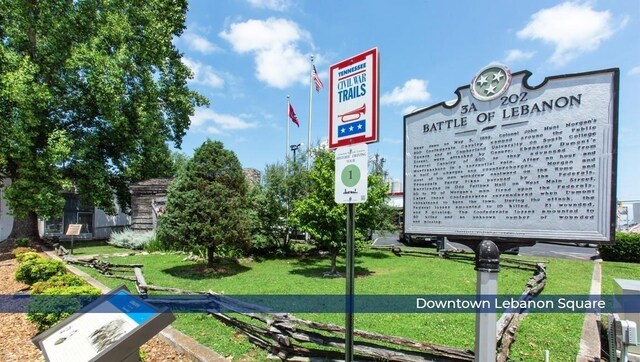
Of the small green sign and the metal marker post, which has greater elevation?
the small green sign

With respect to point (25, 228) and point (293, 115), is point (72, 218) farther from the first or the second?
point (293, 115)

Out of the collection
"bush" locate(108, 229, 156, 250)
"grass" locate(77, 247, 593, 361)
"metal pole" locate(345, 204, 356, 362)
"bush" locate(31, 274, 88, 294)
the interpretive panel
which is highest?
"metal pole" locate(345, 204, 356, 362)

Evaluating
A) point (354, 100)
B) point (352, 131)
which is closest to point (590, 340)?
point (352, 131)

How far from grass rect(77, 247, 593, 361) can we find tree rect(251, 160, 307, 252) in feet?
4.98

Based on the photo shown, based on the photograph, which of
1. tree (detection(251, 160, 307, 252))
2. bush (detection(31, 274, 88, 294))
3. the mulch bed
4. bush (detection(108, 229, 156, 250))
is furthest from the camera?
bush (detection(108, 229, 156, 250))

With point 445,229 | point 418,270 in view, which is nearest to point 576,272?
point 418,270

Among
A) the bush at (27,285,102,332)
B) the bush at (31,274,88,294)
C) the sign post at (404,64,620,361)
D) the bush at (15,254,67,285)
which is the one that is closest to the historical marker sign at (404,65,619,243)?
the sign post at (404,64,620,361)

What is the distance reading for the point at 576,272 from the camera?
12.9m

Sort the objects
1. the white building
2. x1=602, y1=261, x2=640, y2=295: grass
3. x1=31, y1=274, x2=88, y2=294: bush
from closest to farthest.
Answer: x1=31, y1=274, x2=88, y2=294: bush, x1=602, y1=261, x2=640, y2=295: grass, the white building

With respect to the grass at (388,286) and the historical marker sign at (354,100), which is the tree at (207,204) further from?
the historical marker sign at (354,100)

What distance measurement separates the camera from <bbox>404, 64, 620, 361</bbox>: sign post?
8.91 ft

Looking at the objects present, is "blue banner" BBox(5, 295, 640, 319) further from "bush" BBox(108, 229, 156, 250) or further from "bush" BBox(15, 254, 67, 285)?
"bush" BBox(108, 229, 156, 250)

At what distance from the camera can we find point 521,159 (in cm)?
303

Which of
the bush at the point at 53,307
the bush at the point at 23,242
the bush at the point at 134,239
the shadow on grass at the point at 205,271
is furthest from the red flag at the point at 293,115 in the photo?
the bush at the point at 53,307
